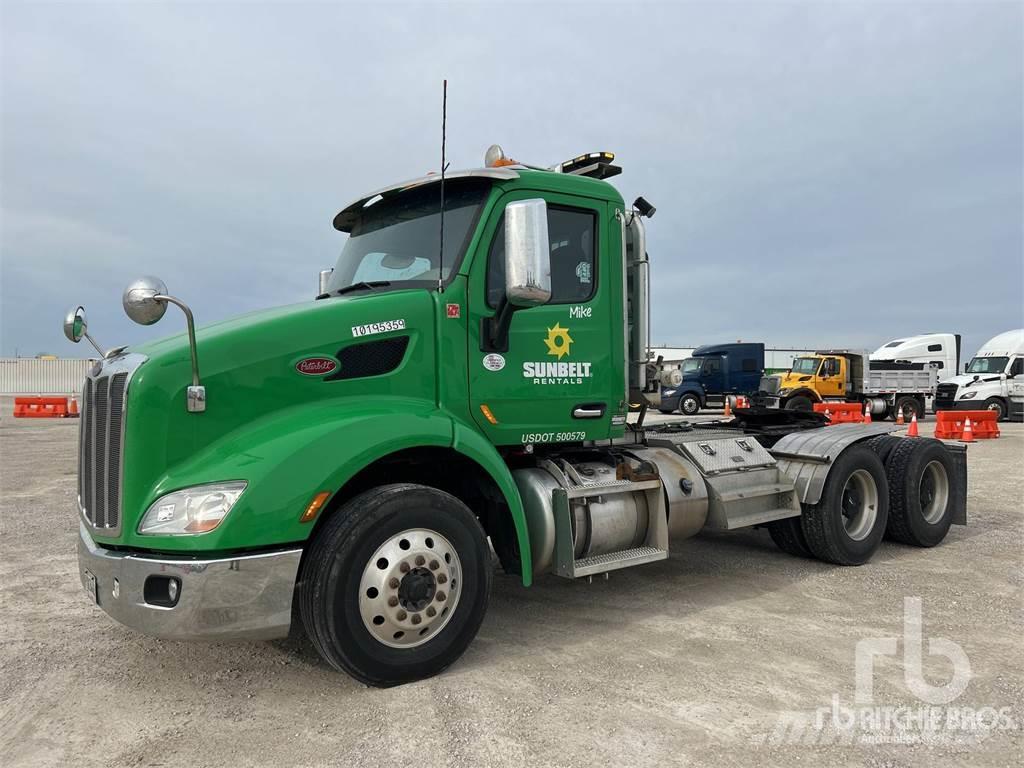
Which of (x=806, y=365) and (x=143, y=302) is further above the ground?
(x=806, y=365)

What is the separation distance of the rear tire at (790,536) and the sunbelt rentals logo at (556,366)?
264cm

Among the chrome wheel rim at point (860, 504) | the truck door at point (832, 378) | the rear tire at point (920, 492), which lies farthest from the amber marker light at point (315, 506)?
the truck door at point (832, 378)

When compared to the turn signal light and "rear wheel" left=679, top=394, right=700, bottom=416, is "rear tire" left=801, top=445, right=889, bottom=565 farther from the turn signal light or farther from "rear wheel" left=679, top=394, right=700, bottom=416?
"rear wheel" left=679, top=394, right=700, bottom=416

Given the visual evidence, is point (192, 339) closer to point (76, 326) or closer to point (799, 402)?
point (76, 326)

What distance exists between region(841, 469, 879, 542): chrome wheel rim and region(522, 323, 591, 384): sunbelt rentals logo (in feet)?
10.1

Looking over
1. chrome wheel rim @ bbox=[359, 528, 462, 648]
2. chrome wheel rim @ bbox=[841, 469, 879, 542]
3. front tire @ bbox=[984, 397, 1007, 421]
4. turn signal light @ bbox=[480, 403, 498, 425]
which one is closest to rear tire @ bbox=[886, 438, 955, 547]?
chrome wheel rim @ bbox=[841, 469, 879, 542]

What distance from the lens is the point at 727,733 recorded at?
3160mm

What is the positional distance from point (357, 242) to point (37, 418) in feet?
85.5

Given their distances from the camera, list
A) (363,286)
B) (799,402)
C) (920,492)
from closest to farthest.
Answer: (363,286) → (920,492) → (799,402)

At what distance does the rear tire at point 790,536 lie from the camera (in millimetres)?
6129

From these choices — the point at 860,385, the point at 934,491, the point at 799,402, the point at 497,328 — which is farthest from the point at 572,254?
the point at 860,385

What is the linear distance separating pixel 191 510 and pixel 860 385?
26648 mm

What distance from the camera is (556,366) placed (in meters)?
4.66

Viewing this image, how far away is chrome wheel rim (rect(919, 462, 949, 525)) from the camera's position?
6.88m
